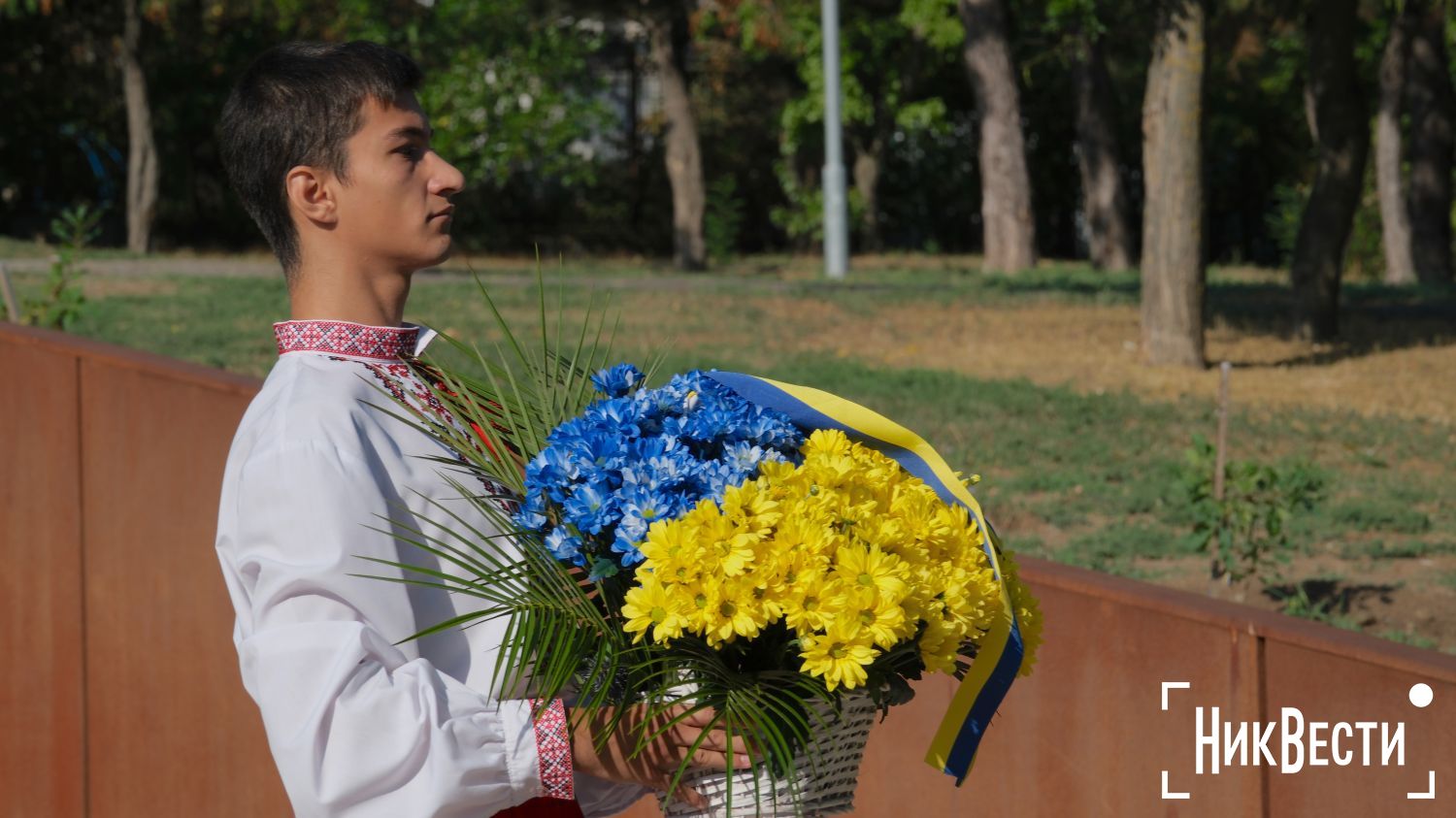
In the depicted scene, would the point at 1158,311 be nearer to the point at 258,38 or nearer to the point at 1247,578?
the point at 1247,578

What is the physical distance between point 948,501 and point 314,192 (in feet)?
2.97

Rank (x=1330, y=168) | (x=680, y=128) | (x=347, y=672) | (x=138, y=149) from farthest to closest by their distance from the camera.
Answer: (x=138, y=149) < (x=680, y=128) < (x=1330, y=168) < (x=347, y=672)

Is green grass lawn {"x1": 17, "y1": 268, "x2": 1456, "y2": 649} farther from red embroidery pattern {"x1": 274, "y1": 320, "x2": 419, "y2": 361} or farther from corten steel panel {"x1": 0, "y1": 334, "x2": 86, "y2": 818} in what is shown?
corten steel panel {"x1": 0, "y1": 334, "x2": 86, "y2": 818}

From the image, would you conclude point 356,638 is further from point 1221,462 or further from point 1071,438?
point 1071,438

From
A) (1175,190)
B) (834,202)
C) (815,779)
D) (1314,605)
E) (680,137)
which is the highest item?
(680,137)

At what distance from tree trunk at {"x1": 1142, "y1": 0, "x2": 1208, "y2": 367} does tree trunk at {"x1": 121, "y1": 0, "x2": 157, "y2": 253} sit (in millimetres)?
14711

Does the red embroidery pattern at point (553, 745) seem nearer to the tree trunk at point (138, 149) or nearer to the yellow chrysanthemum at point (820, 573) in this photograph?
the yellow chrysanthemum at point (820, 573)

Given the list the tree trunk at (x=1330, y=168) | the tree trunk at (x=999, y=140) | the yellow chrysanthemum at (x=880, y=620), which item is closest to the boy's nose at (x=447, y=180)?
the yellow chrysanthemum at (x=880, y=620)

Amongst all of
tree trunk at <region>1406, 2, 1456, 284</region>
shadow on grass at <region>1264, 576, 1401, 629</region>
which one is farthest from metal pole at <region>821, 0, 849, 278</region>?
shadow on grass at <region>1264, 576, 1401, 629</region>

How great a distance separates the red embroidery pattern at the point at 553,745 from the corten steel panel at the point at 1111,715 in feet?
3.86

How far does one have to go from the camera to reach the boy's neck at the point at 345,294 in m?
2.43

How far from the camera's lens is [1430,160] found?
83.9ft

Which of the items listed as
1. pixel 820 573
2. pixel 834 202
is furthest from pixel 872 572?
pixel 834 202

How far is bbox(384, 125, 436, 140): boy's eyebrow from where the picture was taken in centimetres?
239
